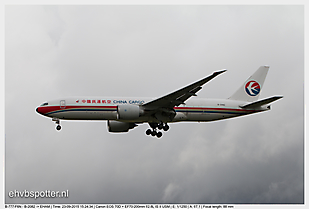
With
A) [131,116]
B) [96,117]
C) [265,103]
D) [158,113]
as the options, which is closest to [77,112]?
[96,117]

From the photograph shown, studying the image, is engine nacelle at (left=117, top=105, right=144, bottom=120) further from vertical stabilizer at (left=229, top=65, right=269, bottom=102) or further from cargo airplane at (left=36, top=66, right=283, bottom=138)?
vertical stabilizer at (left=229, top=65, right=269, bottom=102)

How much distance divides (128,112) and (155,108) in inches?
110

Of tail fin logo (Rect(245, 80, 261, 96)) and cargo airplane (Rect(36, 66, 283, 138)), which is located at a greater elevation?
tail fin logo (Rect(245, 80, 261, 96))

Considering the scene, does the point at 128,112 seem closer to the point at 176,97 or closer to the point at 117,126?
the point at 176,97

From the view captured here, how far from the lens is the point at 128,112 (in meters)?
31.8

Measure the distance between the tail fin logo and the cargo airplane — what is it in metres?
1.97

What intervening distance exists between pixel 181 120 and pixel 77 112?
10.2 metres

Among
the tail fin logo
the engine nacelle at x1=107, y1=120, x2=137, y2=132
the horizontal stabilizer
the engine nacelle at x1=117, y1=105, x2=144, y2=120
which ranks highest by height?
the tail fin logo

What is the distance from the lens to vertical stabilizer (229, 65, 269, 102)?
38.6m

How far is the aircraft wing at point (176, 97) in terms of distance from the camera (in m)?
29.8

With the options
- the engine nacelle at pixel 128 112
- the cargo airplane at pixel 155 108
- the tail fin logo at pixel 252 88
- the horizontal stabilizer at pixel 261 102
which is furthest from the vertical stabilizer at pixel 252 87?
the engine nacelle at pixel 128 112

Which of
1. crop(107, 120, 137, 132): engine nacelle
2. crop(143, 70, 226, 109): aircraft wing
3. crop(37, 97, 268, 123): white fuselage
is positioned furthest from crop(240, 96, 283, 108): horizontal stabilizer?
crop(107, 120, 137, 132): engine nacelle

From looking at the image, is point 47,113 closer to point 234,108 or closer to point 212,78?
point 212,78

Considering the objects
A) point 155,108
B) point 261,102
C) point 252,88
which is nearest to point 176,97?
point 155,108
